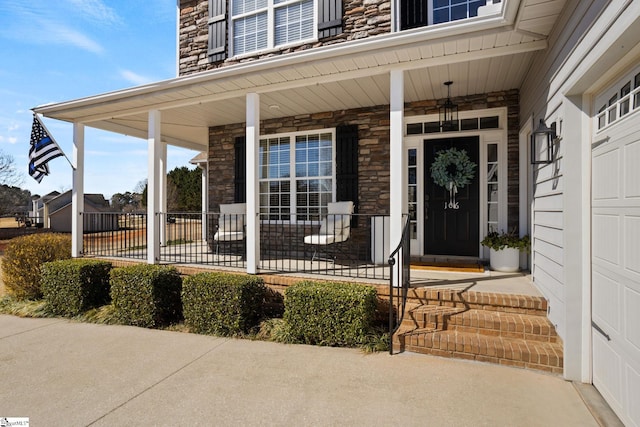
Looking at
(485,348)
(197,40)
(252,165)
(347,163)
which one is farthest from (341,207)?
(197,40)

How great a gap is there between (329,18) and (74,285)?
554 centimetres

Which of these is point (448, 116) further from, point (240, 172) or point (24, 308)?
point (24, 308)

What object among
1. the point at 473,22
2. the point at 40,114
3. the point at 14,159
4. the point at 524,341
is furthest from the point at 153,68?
the point at 14,159

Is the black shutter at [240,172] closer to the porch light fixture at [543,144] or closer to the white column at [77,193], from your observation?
the white column at [77,193]

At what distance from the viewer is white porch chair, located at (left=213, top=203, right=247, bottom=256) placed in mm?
5943

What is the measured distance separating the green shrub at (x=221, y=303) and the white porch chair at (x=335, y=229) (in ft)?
3.99

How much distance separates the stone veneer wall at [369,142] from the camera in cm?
504

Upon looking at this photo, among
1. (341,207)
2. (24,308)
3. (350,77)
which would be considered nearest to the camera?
(350,77)

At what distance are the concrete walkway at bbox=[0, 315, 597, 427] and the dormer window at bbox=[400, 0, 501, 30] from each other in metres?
4.69

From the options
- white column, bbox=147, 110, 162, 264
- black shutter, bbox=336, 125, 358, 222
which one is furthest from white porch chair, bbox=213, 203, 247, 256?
black shutter, bbox=336, 125, 358, 222

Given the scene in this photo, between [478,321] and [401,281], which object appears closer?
[478,321]

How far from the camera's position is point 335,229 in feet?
18.2

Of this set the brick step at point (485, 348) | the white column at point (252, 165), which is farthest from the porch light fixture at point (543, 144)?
the white column at point (252, 165)

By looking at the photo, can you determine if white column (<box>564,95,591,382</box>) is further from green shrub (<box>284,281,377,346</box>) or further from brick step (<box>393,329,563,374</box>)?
green shrub (<box>284,281,377,346</box>)
